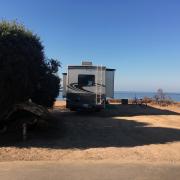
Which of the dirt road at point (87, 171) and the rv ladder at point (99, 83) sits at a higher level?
the rv ladder at point (99, 83)

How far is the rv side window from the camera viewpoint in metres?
25.8

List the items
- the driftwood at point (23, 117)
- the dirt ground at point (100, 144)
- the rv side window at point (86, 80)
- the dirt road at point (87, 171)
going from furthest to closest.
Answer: the rv side window at point (86, 80)
the driftwood at point (23, 117)
the dirt ground at point (100, 144)
the dirt road at point (87, 171)

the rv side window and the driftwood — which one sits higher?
the rv side window

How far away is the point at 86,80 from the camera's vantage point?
25.8m

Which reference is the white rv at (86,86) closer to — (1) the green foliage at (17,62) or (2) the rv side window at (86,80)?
(2) the rv side window at (86,80)

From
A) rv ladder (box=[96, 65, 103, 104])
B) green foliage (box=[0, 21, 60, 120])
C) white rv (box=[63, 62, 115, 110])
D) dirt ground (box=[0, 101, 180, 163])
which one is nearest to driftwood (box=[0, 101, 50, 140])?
green foliage (box=[0, 21, 60, 120])

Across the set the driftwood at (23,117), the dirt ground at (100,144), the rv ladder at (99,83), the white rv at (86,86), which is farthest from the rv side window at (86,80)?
the driftwood at (23,117)

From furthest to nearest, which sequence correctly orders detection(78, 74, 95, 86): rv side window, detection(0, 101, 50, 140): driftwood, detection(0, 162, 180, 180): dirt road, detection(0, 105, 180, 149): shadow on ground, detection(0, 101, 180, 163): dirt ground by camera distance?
detection(78, 74, 95, 86): rv side window, detection(0, 101, 50, 140): driftwood, detection(0, 105, 180, 149): shadow on ground, detection(0, 101, 180, 163): dirt ground, detection(0, 162, 180, 180): dirt road

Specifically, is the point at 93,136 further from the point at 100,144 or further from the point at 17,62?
the point at 17,62

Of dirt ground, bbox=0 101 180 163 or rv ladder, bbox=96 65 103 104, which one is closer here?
dirt ground, bbox=0 101 180 163

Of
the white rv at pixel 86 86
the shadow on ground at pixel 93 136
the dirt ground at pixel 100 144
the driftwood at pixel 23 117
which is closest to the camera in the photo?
the dirt ground at pixel 100 144

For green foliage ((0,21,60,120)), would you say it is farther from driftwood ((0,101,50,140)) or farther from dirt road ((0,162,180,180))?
dirt road ((0,162,180,180))

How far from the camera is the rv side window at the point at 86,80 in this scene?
25.8 meters

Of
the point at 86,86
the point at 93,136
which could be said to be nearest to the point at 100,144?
the point at 93,136
